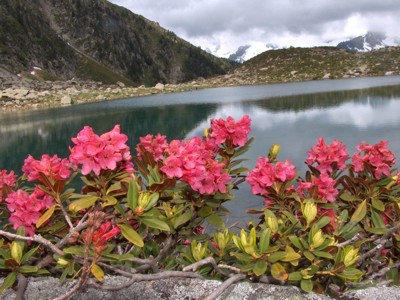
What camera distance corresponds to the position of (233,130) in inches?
170

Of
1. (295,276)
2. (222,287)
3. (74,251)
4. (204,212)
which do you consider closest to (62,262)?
(74,251)

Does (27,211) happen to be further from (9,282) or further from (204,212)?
Answer: (204,212)

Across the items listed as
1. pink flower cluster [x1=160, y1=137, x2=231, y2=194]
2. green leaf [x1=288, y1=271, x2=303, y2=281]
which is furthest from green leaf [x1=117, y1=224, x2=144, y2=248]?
green leaf [x1=288, y1=271, x2=303, y2=281]

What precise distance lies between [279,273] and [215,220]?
858 millimetres

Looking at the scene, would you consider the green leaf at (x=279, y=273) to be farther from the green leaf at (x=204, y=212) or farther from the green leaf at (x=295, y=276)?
the green leaf at (x=204, y=212)

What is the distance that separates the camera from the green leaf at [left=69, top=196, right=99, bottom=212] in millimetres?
2698

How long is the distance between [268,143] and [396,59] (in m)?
116

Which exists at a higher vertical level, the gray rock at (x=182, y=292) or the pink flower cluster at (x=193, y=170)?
the pink flower cluster at (x=193, y=170)

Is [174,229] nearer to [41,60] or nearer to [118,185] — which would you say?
[118,185]

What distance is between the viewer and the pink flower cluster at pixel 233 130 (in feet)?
14.3

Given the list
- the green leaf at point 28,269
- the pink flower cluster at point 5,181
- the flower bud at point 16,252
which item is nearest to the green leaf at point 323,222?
the green leaf at point 28,269

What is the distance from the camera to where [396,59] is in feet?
388

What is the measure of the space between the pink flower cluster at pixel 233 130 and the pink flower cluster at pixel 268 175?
803mm

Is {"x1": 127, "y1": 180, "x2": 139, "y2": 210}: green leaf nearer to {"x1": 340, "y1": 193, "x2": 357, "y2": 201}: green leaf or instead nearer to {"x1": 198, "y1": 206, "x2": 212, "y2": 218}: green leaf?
{"x1": 198, "y1": 206, "x2": 212, "y2": 218}: green leaf
